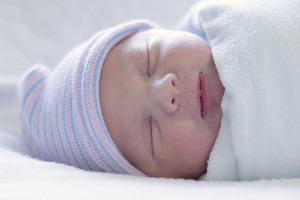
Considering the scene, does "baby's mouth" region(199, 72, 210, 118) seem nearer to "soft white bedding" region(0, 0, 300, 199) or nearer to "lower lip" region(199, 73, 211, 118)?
"lower lip" region(199, 73, 211, 118)

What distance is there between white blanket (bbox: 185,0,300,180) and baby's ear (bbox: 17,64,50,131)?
0.52 m

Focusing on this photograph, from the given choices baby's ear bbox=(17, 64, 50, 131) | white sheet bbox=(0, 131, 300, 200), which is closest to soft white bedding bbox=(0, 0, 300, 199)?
white sheet bbox=(0, 131, 300, 200)

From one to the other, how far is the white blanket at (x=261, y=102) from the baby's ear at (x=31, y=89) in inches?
20.6

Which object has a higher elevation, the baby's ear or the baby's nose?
the baby's nose

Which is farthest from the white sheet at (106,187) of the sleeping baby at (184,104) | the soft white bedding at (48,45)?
the sleeping baby at (184,104)

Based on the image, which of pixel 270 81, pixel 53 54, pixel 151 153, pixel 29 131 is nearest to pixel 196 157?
pixel 151 153

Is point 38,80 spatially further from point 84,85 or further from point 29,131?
point 84,85

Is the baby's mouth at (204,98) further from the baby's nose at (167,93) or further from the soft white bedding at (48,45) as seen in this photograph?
the soft white bedding at (48,45)

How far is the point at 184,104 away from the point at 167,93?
0.15ft

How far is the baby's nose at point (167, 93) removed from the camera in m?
0.87

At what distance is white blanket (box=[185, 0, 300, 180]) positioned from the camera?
805 mm

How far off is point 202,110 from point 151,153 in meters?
0.15

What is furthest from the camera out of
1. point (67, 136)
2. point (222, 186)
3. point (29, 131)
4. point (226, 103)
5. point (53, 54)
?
point (53, 54)

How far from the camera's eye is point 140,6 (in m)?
1.49
